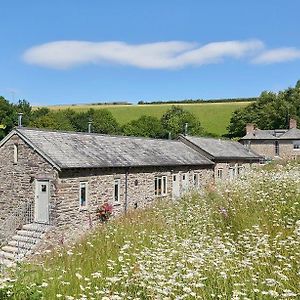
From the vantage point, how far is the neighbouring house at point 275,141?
61906 mm

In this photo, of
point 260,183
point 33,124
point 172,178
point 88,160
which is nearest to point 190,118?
point 33,124

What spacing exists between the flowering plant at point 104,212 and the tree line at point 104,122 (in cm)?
4959

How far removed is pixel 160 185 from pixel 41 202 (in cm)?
931

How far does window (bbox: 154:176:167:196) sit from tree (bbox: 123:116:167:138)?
4540cm

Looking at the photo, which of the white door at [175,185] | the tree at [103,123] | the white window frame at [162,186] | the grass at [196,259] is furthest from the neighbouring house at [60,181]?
the tree at [103,123]

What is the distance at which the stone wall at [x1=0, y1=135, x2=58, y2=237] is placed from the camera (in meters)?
20.3

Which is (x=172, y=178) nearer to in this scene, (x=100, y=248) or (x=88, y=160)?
(x=88, y=160)

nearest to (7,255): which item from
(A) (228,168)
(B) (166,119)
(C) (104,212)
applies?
(C) (104,212)

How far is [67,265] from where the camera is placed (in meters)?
8.84

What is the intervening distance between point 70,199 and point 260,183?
10.3 metres

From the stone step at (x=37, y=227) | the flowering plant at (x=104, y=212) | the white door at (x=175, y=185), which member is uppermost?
the white door at (x=175, y=185)

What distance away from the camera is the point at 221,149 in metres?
39.2

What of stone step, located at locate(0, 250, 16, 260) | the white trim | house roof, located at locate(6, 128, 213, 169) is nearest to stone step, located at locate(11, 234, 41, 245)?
stone step, located at locate(0, 250, 16, 260)

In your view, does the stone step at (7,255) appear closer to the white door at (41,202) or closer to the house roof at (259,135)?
the white door at (41,202)
